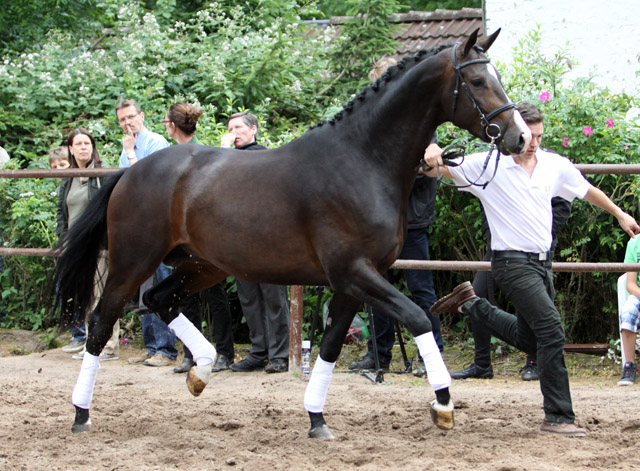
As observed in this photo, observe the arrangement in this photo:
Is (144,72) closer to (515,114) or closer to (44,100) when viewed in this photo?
(44,100)

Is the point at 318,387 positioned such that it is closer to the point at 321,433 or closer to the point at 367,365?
the point at 321,433

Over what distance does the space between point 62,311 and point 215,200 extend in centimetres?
152

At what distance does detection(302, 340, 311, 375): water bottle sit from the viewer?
607 cm

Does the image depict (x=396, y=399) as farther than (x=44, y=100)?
No

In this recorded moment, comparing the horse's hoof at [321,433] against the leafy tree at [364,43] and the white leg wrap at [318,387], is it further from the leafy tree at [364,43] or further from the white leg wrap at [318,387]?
the leafy tree at [364,43]

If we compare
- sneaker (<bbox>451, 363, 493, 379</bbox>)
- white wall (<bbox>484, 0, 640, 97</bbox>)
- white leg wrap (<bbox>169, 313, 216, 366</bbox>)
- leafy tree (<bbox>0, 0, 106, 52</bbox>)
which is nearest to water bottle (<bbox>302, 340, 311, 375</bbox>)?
sneaker (<bbox>451, 363, 493, 379</bbox>)

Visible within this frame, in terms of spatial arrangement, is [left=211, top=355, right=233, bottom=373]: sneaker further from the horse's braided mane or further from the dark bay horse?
the horse's braided mane

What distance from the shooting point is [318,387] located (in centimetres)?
432

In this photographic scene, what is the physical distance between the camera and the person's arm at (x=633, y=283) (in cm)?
563

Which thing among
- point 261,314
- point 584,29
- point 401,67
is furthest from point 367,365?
point 584,29

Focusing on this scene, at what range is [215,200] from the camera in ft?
14.1

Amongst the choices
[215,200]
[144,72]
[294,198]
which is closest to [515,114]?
[294,198]

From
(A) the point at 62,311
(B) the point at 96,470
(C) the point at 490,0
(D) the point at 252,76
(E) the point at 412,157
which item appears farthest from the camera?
(C) the point at 490,0

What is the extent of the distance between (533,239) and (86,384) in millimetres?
2728
